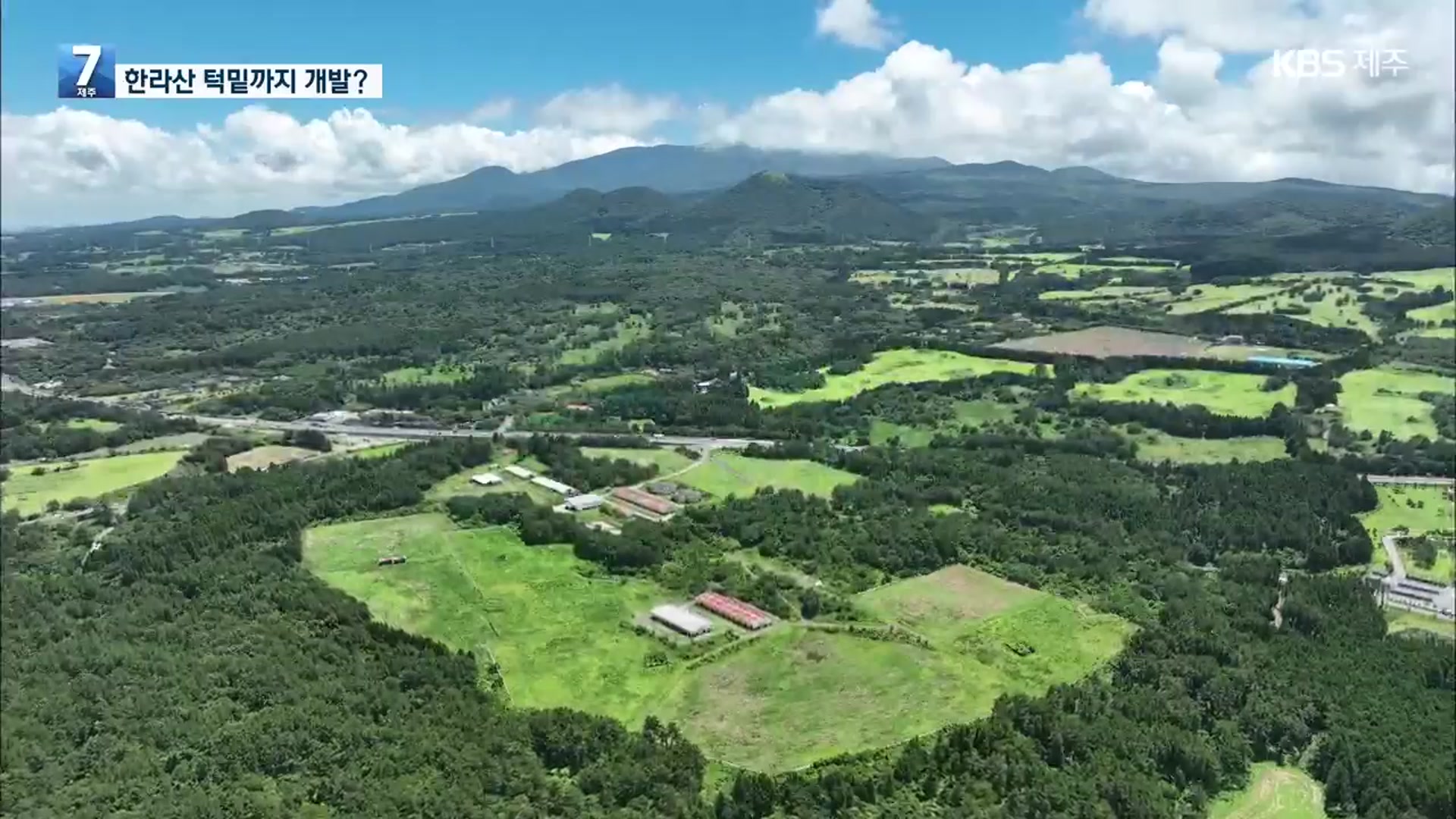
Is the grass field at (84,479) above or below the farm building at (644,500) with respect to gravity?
below

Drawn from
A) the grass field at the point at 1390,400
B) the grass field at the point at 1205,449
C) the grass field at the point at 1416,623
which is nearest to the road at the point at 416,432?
the grass field at the point at 1205,449

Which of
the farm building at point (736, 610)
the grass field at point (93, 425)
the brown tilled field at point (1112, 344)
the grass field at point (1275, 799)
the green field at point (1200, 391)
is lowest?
the grass field at point (1275, 799)

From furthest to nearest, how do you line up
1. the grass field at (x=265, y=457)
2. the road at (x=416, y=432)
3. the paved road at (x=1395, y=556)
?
1. the road at (x=416, y=432)
2. the grass field at (x=265, y=457)
3. the paved road at (x=1395, y=556)

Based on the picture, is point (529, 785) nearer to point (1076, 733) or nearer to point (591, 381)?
point (1076, 733)

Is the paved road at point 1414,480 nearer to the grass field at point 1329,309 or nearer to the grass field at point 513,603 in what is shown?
the grass field at point 1329,309

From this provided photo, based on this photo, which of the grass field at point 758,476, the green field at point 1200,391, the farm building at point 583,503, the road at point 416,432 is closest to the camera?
the farm building at point 583,503

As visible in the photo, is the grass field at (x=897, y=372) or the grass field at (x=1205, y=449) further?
the grass field at (x=897, y=372)
